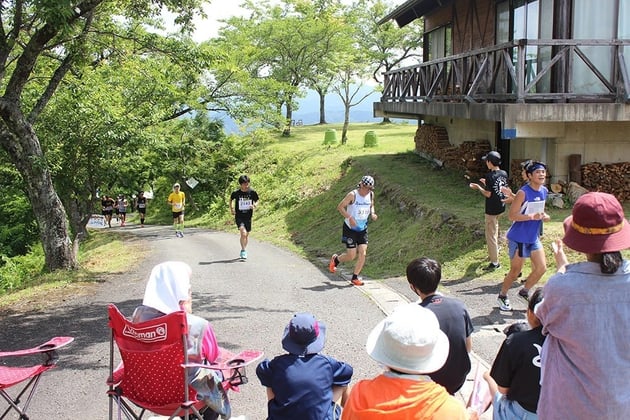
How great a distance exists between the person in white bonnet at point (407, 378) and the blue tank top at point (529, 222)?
4.79m

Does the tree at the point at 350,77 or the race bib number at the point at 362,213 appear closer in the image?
the race bib number at the point at 362,213

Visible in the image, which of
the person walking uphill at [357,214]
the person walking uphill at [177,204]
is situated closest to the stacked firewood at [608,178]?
the person walking uphill at [357,214]

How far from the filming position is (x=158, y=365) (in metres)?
4.02

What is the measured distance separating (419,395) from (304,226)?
1590 cm

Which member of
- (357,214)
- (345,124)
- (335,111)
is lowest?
(357,214)

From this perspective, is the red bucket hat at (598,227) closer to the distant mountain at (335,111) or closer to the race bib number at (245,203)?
the race bib number at (245,203)

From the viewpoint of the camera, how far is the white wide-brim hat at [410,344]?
117 inches

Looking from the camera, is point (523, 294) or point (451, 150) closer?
point (523, 294)

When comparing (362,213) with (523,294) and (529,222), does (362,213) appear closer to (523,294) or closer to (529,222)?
(523,294)

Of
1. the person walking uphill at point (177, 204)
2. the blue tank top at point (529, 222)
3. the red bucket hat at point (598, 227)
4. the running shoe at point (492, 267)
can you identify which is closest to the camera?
the red bucket hat at point (598, 227)

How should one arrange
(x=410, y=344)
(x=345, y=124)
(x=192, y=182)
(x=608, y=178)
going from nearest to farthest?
(x=410, y=344) < (x=608, y=178) < (x=192, y=182) < (x=345, y=124)

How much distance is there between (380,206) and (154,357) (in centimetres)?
1262

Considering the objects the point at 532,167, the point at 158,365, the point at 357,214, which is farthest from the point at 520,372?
the point at 357,214

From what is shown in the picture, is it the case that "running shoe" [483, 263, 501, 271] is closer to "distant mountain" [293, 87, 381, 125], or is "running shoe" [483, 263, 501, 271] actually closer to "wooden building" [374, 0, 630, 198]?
"wooden building" [374, 0, 630, 198]
